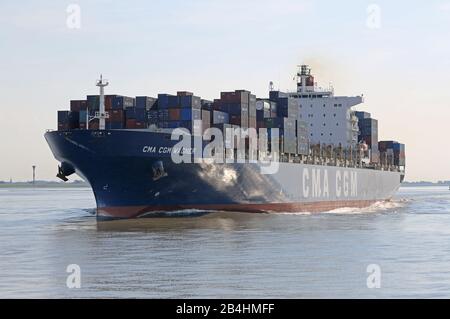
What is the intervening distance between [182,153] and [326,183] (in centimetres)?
1892

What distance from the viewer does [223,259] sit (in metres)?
22.2

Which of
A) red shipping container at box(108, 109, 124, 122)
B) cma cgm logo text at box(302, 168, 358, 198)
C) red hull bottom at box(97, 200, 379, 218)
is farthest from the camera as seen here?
cma cgm logo text at box(302, 168, 358, 198)

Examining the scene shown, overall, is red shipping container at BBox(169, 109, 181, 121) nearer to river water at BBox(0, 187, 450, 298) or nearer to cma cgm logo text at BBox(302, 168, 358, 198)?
river water at BBox(0, 187, 450, 298)

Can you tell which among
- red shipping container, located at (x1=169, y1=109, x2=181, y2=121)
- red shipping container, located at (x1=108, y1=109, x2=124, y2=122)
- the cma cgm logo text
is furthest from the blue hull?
the cma cgm logo text

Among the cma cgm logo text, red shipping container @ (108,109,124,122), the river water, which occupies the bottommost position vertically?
the river water

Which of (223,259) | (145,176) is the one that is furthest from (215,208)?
(223,259)

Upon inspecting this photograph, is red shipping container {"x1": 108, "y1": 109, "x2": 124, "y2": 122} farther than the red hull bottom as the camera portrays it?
Yes

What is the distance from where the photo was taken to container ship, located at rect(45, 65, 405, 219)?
117 ft

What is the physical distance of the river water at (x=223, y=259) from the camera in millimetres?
16922

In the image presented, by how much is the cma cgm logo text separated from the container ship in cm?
11

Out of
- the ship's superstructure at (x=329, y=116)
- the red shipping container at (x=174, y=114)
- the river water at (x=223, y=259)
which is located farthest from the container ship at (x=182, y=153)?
the ship's superstructure at (x=329, y=116)

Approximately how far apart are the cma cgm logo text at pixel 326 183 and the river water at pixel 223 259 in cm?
1179

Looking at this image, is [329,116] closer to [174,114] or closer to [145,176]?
[174,114]
